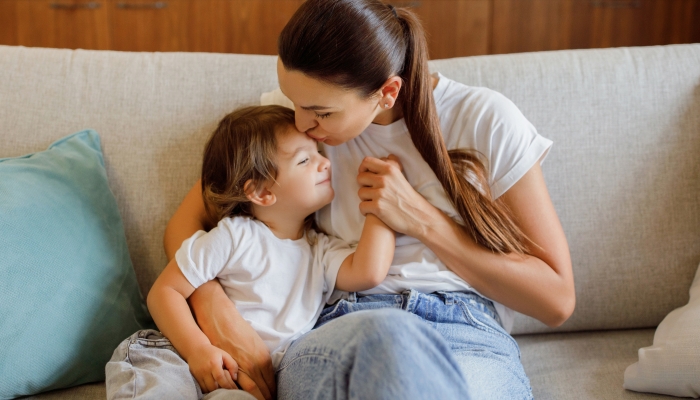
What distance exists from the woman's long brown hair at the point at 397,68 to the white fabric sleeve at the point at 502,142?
0.02 metres

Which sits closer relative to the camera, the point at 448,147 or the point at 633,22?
the point at 448,147

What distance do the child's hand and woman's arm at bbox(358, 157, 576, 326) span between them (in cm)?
39

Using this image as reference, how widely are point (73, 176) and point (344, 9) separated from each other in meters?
0.70

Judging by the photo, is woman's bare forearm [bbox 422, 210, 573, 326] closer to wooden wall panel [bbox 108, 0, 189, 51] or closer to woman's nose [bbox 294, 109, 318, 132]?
woman's nose [bbox 294, 109, 318, 132]

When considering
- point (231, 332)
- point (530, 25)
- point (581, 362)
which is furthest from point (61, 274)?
point (530, 25)

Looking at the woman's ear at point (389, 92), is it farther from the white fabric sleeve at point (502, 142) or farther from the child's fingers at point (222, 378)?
the child's fingers at point (222, 378)

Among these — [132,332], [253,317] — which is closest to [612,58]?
[253,317]

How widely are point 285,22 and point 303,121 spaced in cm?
152

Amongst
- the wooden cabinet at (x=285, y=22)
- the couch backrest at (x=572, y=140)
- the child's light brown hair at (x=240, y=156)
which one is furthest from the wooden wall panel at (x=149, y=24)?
the child's light brown hair at (x=240, y=156)

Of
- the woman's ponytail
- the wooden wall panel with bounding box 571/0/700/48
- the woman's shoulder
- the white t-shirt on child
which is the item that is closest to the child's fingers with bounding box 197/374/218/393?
the white t-shirt on child

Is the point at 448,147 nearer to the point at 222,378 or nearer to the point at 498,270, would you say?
the point at 498,270

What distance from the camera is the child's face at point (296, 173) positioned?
126 cm

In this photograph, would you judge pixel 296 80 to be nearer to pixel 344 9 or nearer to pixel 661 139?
pixel 344 9

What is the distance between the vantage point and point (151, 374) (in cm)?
110
